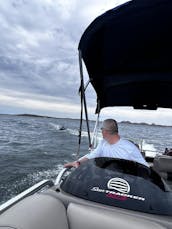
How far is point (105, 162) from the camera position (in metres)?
2.06

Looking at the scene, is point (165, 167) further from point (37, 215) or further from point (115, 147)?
point (37, 215)

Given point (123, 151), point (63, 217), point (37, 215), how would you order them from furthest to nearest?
point (123, 151) → point (63, 217) → point (37, 215)

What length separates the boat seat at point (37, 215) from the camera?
141 cm

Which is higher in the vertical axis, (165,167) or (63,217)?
(63,217)

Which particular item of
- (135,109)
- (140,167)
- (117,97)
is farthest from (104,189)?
(135,109)

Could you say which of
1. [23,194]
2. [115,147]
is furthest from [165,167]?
[23,194]

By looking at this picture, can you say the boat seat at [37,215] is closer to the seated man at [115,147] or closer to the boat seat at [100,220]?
the boat seat at [100,220]

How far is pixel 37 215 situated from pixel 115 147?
48.8 inches

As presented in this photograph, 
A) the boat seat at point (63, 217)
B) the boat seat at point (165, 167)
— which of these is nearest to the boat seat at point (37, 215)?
the boat seat at point (63, 217)

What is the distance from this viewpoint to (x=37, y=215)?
1525mm

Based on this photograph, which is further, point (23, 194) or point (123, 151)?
point (123, 151)

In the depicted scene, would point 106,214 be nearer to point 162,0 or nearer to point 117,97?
point 162,0

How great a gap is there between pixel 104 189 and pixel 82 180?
0.68 feet

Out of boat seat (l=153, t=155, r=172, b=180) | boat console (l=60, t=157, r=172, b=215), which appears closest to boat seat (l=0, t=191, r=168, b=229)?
boat console (l=60, t=157, r=172, b=215)
